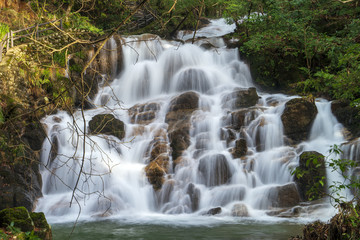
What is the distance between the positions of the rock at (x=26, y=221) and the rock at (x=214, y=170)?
574 cm

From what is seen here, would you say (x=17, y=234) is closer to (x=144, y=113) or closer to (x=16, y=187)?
(x=16, y=187)

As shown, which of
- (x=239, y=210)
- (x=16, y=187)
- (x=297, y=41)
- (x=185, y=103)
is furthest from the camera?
(x=297, y=41)

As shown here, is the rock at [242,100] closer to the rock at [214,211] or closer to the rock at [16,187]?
the rock at [214,211]

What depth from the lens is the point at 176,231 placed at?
7840 mm

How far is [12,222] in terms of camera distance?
5.29 metres

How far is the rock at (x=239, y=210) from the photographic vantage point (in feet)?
30.5

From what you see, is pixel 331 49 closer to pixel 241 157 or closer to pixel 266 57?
pixel 266 57

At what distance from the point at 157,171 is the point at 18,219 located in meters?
5.52

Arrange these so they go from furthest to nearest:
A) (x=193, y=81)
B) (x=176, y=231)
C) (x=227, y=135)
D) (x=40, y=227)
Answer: (x=193, y=81) → (x=227, y=135) → (x=176, y=231) → (x=40, y=227)

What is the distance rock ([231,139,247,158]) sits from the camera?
37.2ft

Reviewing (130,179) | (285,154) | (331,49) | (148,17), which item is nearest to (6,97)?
(130,179)

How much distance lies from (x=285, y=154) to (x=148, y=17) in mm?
15601

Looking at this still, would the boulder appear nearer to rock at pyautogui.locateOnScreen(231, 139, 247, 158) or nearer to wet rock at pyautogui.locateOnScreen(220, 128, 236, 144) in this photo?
rock at pyautogui.locateOnScreen(231, 139, 247, 158)

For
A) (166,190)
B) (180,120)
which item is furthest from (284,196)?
(180,120)
